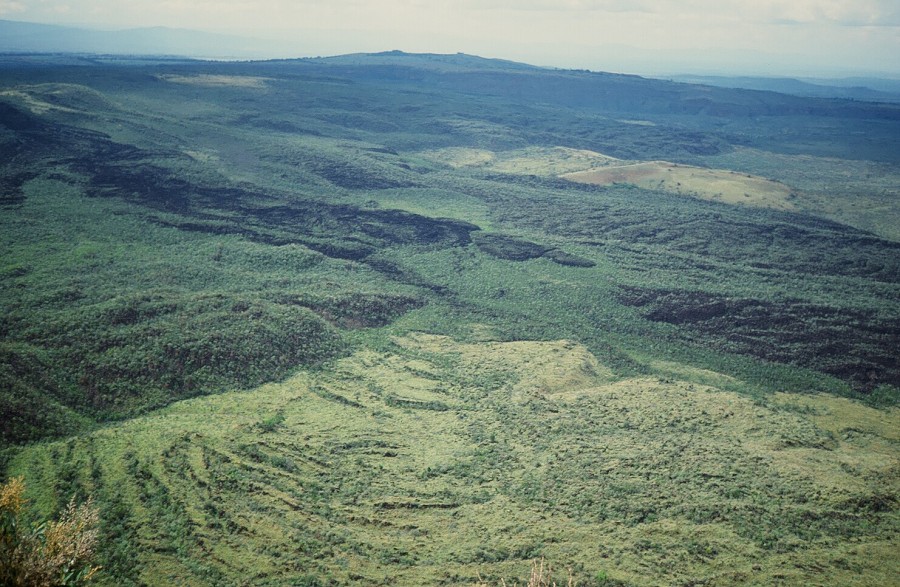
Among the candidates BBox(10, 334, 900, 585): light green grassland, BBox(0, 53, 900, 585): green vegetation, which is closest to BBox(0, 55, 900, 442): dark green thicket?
BBox(0, 53, 900, 585): green vegetation

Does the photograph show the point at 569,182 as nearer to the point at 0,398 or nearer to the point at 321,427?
the point at 321,427

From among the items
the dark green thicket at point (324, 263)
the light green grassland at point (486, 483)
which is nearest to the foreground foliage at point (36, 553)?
the light green grassland at point (486, 483)

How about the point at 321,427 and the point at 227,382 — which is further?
the point at 227,382

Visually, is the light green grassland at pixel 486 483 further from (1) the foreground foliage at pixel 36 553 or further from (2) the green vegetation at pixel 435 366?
(1) the foreground foliage at pixel 36 553

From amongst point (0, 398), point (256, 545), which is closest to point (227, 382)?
point (0, 398)

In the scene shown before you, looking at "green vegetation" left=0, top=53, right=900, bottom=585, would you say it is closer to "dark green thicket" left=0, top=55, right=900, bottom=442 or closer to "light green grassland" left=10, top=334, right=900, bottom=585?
"light green grassland" left=10, top=334, right=900, bottom=585

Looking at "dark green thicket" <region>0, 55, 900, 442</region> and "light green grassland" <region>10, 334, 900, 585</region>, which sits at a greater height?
"dark green thicket" <region>0, 55, 900, 442</region>

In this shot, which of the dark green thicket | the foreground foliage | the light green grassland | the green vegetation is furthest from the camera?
the dark green thicket

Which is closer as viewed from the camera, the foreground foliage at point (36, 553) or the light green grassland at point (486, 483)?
the foreground foliage at point (36, 553)

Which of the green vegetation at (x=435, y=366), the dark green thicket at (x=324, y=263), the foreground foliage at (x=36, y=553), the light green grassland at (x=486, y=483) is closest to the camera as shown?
the foreground foliage at (x=36, y=553)
